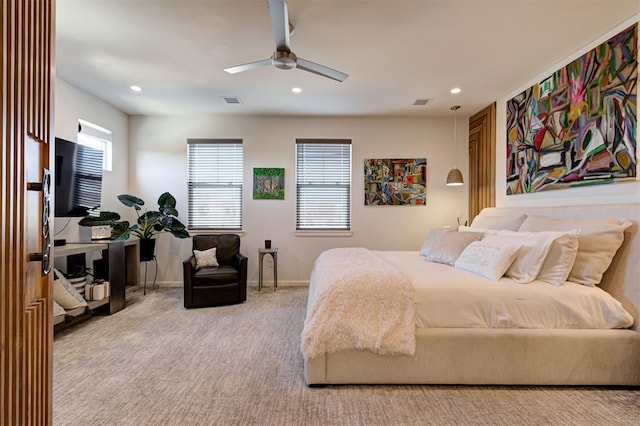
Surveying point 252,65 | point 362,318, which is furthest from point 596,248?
point 252,65

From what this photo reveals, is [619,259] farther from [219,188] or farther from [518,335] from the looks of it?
[219,188]

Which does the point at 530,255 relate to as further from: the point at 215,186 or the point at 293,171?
the point at 215,186

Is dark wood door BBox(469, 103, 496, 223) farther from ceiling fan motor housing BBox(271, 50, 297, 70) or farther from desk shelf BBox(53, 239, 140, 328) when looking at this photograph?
desk shelf BBox(53, 239, 140, 328)

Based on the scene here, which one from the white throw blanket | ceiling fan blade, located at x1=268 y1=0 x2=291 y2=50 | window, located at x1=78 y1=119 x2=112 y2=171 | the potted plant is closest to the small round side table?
the potted plant

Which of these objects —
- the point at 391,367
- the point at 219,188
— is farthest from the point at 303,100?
the point at 391,367

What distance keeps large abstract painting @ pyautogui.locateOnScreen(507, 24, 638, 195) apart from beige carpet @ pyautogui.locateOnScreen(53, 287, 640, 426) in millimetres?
1751

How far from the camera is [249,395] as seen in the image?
1901 millimetres

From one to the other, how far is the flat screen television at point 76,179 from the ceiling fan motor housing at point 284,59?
244cm

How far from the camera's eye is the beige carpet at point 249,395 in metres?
1.70

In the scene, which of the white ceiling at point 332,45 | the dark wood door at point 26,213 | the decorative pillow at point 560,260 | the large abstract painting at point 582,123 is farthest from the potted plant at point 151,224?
the large abstract painting at point 582,123

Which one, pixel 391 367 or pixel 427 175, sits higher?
pixel 427 175

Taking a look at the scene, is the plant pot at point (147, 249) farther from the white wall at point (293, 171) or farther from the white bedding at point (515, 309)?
the white bedding at point (515, 309)

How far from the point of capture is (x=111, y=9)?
2.17m

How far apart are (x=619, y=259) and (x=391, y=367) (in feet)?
6.03
